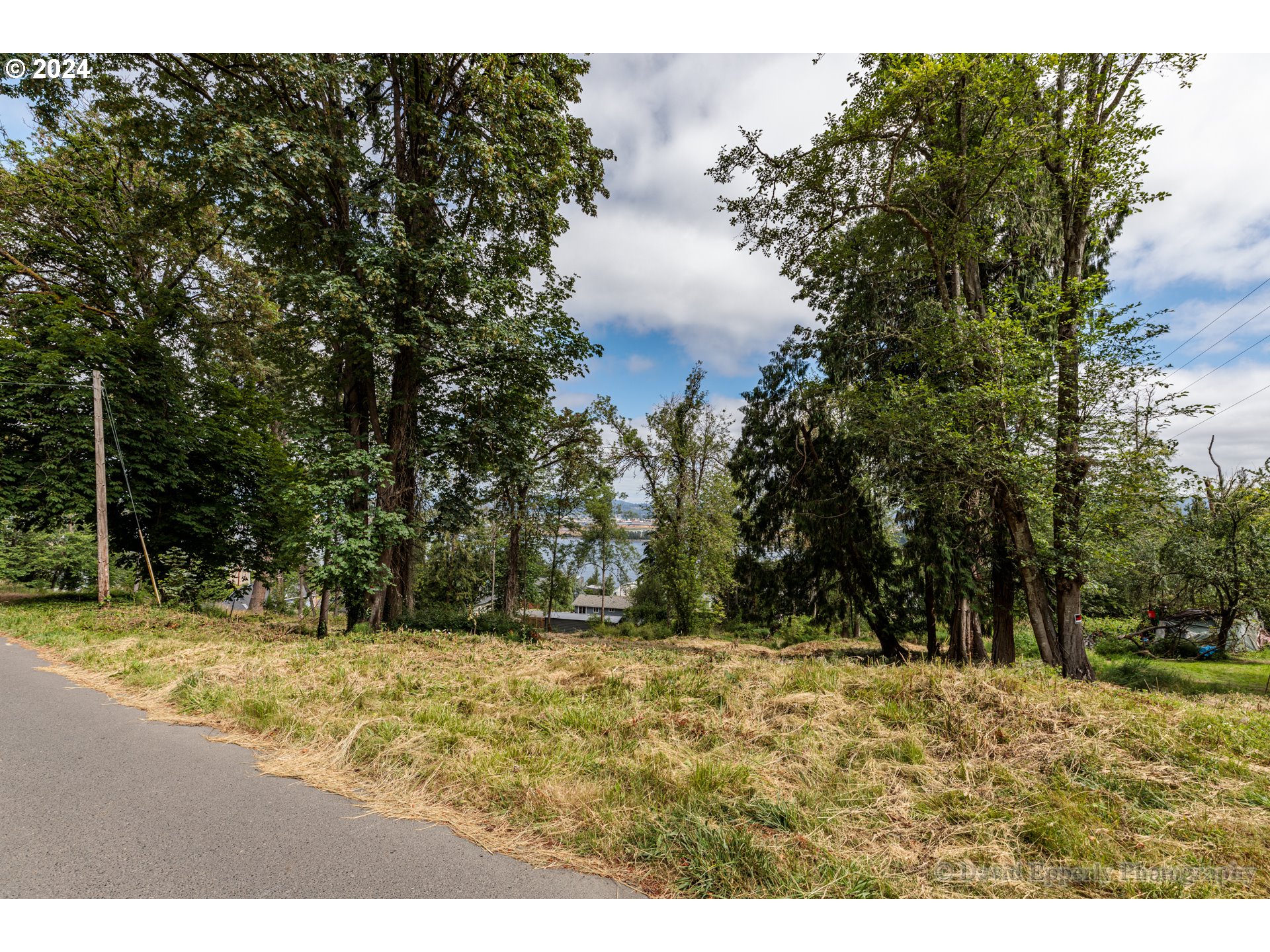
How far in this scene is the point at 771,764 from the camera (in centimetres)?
353

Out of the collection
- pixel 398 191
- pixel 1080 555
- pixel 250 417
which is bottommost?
pixel 1080 555

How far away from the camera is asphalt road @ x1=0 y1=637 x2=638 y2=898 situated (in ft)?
7.69

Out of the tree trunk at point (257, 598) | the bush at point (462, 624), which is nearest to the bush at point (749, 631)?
the bush at point (462, 624)

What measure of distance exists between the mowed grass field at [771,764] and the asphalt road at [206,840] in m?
0.20

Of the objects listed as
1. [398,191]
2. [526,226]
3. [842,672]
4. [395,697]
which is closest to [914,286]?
[526,226]

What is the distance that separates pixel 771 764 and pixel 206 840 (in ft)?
11.4

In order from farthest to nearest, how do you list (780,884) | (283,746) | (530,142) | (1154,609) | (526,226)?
(1154,609), (526,226), (530,142), (283,746), (780,884)

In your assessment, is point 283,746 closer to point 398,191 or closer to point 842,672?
point 842,672

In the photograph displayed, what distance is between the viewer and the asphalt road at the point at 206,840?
234cm

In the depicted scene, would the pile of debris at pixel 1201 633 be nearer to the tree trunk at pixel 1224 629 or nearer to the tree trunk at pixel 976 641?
the tree trunk at pixel 1224 629

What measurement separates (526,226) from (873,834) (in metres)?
12.4

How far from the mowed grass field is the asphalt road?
198 millimetres

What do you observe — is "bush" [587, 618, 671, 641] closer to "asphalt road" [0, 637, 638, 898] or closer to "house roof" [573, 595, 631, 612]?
"asphalt road" [0, 637, 638, 898]

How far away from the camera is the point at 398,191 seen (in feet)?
30.9
